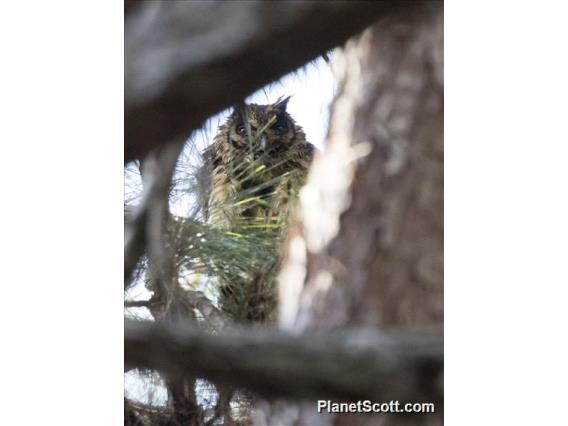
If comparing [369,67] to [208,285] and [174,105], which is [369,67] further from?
[174,105]

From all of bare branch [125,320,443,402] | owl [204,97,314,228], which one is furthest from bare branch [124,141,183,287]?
bare branch [125,320,443,402]

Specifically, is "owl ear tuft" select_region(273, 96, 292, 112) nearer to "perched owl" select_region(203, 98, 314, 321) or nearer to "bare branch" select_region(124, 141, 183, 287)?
"perched owl" select_region(203, 98, 314, 321)

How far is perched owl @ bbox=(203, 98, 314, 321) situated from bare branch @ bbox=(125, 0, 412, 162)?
0.58 m

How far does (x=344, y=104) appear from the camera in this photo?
1083 mm

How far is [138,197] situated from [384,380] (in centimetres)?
59

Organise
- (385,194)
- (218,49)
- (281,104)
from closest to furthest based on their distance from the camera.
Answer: (218,49)
(385,194)
(281,104)

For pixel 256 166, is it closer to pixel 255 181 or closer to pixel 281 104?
pixel 255 181

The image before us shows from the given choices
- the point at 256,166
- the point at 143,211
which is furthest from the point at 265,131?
the point at 143,211

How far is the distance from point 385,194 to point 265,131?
0.95 feet

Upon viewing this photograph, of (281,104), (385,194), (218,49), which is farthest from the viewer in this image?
(281,104)

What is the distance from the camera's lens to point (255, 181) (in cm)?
127

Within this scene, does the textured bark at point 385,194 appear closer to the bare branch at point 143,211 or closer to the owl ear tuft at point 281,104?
the owl ear tuft at point 281,104
